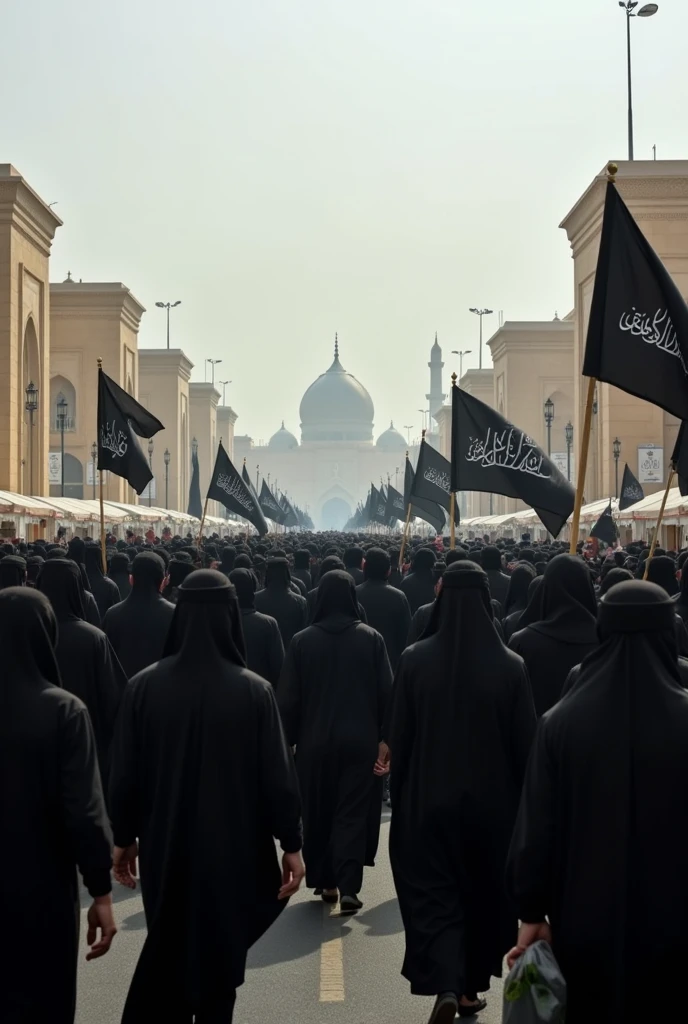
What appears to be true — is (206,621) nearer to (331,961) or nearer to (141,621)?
(331,961)

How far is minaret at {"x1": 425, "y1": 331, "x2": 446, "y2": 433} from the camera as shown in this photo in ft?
458

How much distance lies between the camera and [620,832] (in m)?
3.97

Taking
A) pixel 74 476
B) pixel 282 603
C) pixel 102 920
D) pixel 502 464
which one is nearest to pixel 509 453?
pixel 502 464

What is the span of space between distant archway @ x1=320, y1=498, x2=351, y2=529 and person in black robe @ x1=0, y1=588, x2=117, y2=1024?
139 m

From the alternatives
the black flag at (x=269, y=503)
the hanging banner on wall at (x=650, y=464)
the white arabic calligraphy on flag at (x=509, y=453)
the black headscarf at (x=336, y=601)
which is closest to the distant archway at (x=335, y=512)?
the black flag at (x=269, y=503)

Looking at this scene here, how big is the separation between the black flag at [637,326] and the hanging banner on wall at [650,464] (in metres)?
32.9

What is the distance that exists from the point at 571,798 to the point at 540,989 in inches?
21.9

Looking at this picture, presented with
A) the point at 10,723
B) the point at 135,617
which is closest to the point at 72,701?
→ the point at 10,723

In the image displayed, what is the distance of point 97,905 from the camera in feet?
Result: 14.1

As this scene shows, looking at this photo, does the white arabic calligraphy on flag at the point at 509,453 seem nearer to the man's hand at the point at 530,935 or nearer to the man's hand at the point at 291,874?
the man's hand at the point at 291,874

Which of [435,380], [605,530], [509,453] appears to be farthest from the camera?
[435,380]

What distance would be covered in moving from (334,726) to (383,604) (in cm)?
339

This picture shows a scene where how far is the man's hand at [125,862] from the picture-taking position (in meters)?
4.86

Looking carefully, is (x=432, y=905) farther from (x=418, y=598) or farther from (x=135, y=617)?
(x=418, y=598)
